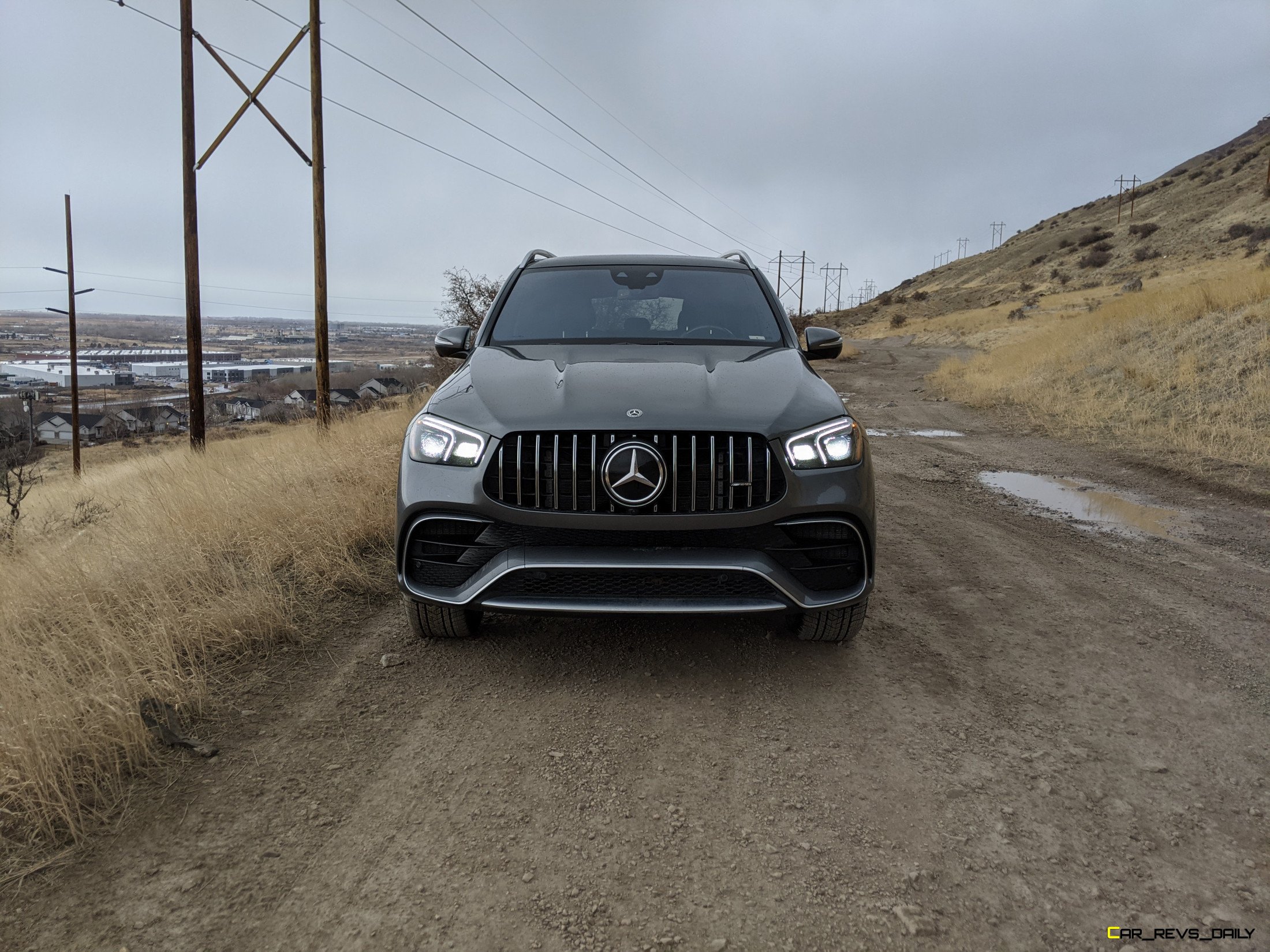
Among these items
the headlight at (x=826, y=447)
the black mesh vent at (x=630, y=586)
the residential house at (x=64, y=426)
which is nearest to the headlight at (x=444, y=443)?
the black mesh vent at (x=630, y=586)

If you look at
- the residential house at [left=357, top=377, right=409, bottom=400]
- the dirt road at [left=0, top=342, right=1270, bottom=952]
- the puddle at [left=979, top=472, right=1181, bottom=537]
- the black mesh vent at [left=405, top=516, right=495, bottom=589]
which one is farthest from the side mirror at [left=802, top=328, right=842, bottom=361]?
the residential house at [left=357, top=377, right=409, bottom=400]

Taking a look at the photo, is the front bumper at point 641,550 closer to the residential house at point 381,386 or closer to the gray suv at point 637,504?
the gray suv at point 637,504

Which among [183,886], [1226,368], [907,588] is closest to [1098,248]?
[1226,368]

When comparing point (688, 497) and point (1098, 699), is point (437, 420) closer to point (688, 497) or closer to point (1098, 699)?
point (688, 497)

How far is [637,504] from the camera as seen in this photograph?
270cm

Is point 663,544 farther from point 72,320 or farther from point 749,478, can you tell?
point 72,320

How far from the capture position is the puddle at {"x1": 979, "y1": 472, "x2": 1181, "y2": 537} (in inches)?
228

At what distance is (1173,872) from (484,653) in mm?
2448

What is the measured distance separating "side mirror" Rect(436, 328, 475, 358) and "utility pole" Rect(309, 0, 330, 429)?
822 centimetres

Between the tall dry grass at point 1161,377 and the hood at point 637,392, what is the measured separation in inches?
268

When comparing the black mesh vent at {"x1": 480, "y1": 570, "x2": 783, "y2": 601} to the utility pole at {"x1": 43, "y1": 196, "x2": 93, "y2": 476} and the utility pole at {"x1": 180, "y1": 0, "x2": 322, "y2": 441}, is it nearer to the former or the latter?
the utility pole at {"x1": 180, "y1": 0, "x2": 322, "y2": 441}

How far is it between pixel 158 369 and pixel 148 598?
10918cm

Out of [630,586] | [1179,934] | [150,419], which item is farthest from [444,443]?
[150,419]

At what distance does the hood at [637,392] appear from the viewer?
283 centimetres
